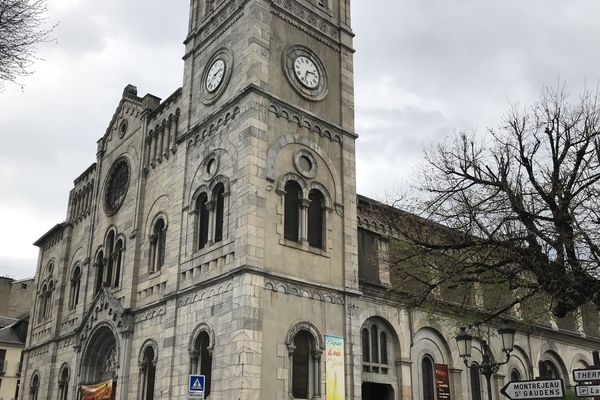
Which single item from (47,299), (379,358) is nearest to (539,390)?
(379,358)

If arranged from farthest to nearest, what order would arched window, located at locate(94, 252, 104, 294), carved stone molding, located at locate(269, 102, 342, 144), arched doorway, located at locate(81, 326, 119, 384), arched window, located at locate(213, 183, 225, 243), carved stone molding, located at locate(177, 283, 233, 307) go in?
arched window, located at locate(94, 252, 104, 294), arched doorway, located at locate(81, 326, 119, 384), carved stone molding, located at locate(269, 102, 342, 144), arched window, located at locate(213, 183, 225, 243), carved stone molding, located at locate(177, 283, 233, 307)

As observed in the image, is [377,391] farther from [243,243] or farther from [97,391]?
[97,391]

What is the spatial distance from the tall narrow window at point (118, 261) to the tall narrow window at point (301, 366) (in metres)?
10.9

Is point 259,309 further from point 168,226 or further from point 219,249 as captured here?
point 168,226

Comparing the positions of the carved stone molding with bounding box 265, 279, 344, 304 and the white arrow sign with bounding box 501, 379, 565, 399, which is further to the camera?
the carved stone molding with bounding box 265, 279, 344, 304

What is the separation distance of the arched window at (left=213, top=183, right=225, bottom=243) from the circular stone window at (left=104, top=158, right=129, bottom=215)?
349 inches

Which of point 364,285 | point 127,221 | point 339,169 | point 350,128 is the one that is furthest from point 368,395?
point 127,221

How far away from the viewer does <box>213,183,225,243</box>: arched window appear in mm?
22547

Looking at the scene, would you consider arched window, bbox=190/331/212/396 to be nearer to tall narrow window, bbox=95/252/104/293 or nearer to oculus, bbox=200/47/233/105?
oculus, bbox=200/47/233/105

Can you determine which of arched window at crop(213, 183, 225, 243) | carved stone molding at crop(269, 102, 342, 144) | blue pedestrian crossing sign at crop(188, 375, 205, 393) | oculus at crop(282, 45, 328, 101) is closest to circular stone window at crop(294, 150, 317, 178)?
carved stone molding at crop(269, 102, 342, 144)

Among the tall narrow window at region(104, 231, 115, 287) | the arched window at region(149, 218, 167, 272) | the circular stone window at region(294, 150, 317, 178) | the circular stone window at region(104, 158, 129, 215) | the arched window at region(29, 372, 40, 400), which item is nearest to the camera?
the circular stone window at region(294, 150, 317, 178)

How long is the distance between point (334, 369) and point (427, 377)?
21.5ft

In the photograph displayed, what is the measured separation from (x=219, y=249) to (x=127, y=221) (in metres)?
9.10

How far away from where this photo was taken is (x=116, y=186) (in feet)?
105
